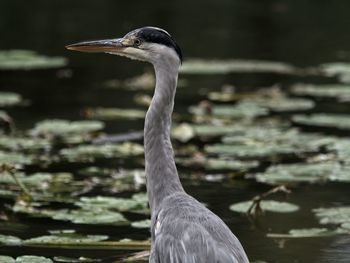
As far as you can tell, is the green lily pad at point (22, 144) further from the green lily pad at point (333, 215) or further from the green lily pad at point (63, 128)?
the green lily pad at point (333, 215)

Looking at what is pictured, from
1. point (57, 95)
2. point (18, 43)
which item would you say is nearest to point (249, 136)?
point (57, 95)

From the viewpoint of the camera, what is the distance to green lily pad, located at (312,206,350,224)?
714cm

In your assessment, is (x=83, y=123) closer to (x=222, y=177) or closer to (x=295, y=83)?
(x=222, y=177)

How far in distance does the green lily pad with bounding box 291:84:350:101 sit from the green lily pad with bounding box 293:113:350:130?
3.81ft

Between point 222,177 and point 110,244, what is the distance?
81.6 inches

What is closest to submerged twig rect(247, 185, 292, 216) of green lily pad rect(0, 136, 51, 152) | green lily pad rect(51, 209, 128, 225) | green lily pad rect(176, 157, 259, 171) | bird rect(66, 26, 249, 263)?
green lily pad rect(51, 209, 128, 225)

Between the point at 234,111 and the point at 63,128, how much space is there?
181cm

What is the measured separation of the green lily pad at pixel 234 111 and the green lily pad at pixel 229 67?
1.86 metres

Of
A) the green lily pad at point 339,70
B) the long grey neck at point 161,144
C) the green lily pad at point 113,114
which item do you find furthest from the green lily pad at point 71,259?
the green lily pad at point 339,70

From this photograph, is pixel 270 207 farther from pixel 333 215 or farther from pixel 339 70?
pixel 339 70

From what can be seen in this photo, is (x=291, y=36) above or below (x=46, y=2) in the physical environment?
below

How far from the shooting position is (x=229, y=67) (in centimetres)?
1275

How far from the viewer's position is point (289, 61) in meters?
14.1

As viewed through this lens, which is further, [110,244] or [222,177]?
[222,177]
